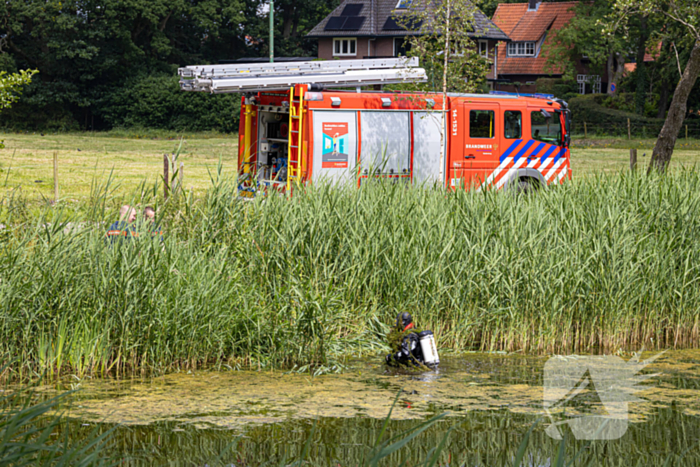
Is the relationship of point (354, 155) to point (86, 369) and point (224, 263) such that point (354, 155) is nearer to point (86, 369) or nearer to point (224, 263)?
point (224, 263)

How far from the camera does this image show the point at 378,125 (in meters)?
13.6

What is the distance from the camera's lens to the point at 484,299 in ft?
26.7

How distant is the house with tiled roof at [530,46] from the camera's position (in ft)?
208

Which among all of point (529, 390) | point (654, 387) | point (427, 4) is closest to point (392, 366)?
point (529, 390)

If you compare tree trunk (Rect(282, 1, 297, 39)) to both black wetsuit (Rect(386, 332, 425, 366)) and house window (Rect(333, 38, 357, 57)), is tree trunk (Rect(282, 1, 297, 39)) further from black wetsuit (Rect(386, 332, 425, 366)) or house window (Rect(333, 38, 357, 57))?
black wetsuit (Rect(386, 332, 425, 366))

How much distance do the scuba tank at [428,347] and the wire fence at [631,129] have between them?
37.7m

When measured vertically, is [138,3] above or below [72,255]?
above

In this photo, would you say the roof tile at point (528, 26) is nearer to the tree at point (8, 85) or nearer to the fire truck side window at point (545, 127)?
the fire truck side window at point (545, 127)

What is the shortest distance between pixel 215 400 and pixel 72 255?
182 cm

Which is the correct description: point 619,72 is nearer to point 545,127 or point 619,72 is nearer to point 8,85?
point 545,127

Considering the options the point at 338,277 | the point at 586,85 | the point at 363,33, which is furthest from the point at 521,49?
the point at 338,277

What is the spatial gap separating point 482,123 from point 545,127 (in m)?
1.29

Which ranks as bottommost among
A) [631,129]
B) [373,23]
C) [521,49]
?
[631,129]

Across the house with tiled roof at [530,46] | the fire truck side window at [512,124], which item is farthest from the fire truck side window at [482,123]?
the house with tiled roof at [530,46]
